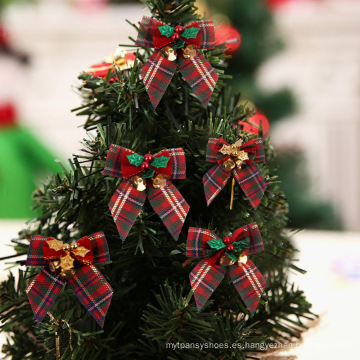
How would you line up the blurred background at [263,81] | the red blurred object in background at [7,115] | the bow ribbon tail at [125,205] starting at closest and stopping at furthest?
1. the bow ribbon tail at [125,205]
2. the blurred background at [263,81]
3. the red blurred object in background at [7,115]

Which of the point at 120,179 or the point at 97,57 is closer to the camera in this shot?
the point at 120,179

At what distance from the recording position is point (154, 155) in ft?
1.30

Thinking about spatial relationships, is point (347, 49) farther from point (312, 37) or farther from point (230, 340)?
point (230, 340)

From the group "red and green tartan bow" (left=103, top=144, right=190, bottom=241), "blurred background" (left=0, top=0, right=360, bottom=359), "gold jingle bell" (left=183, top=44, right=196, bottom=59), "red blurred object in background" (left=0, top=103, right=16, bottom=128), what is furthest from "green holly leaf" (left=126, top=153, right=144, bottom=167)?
"red blurred object in background" (left=0, top=103, right=16, bottom=128)

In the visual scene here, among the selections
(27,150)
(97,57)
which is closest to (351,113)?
(97,57)

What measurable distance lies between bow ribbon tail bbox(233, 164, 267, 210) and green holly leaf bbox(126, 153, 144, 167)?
8 cm

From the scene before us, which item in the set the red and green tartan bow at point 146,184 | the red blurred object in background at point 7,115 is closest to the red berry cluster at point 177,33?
the red and green tartan bow at point 146,184

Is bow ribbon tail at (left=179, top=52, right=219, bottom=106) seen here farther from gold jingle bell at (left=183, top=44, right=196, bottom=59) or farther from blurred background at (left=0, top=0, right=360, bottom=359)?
blurred background at (left=0, top=0, right=360, bottom=359)

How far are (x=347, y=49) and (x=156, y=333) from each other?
6.46 ft

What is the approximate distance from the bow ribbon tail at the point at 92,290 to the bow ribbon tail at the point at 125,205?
0.16 ft

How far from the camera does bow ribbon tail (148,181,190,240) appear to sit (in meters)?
0.39

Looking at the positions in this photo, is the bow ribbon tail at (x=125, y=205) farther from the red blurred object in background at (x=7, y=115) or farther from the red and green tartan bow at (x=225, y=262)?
the red blurred object in background at (x=7, y=115)

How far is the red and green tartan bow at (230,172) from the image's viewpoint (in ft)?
1.33

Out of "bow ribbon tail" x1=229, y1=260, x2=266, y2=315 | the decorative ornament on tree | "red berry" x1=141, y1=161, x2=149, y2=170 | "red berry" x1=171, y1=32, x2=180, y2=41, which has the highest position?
"red berry" x1=171, y1=32, x2=180, y2=41
